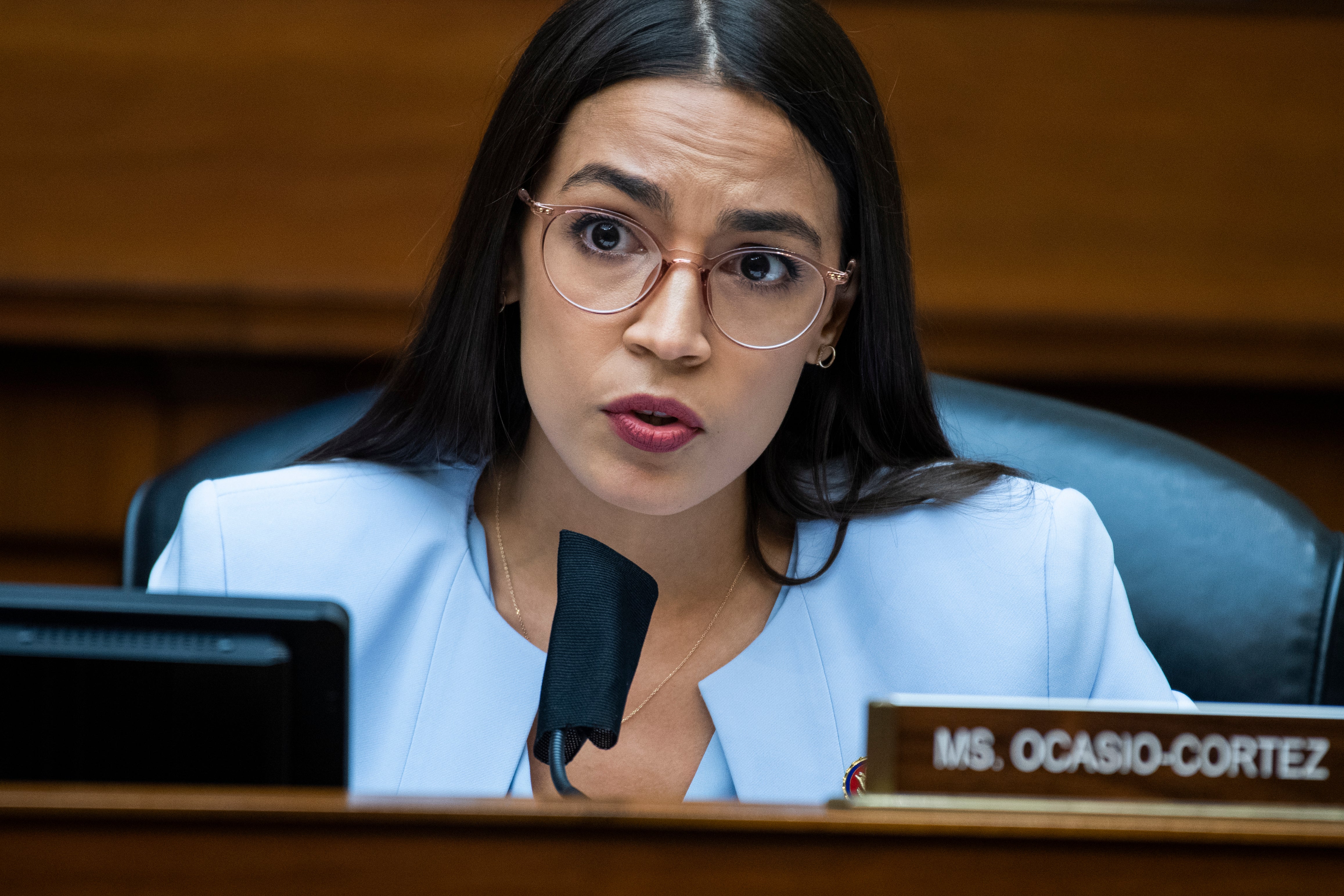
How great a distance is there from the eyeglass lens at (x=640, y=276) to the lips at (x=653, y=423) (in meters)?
0.07

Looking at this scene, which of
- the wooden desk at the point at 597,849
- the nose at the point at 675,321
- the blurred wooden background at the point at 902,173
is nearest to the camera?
the wooden desk at the point at 597,849

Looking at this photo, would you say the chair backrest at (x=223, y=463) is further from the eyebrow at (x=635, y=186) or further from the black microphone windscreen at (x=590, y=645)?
the black microphone windscreen at (x=590, y=645)

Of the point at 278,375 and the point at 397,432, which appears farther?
the point at 278,375

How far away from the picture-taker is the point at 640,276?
1.03 meters

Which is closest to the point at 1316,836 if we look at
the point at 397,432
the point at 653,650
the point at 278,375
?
the point at 653,650

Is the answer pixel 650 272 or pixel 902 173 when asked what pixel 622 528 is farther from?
pixel 902 173

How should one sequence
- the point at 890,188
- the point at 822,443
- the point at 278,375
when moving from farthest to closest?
the point at 278,375
the point at 822,443
the point at 890,188

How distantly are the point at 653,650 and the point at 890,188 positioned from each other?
0.46 meters

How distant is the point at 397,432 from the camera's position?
1257mm

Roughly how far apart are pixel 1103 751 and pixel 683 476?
1.59ft

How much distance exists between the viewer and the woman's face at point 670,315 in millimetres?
1018

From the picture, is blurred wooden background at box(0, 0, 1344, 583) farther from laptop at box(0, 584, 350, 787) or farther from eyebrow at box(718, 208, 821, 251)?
laptop at box(0, 584, 350, 787)

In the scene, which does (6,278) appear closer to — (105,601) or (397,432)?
(397,432)

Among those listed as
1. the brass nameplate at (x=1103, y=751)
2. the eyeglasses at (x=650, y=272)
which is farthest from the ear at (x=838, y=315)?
the brass nameplate at (x=1103, y=751)
